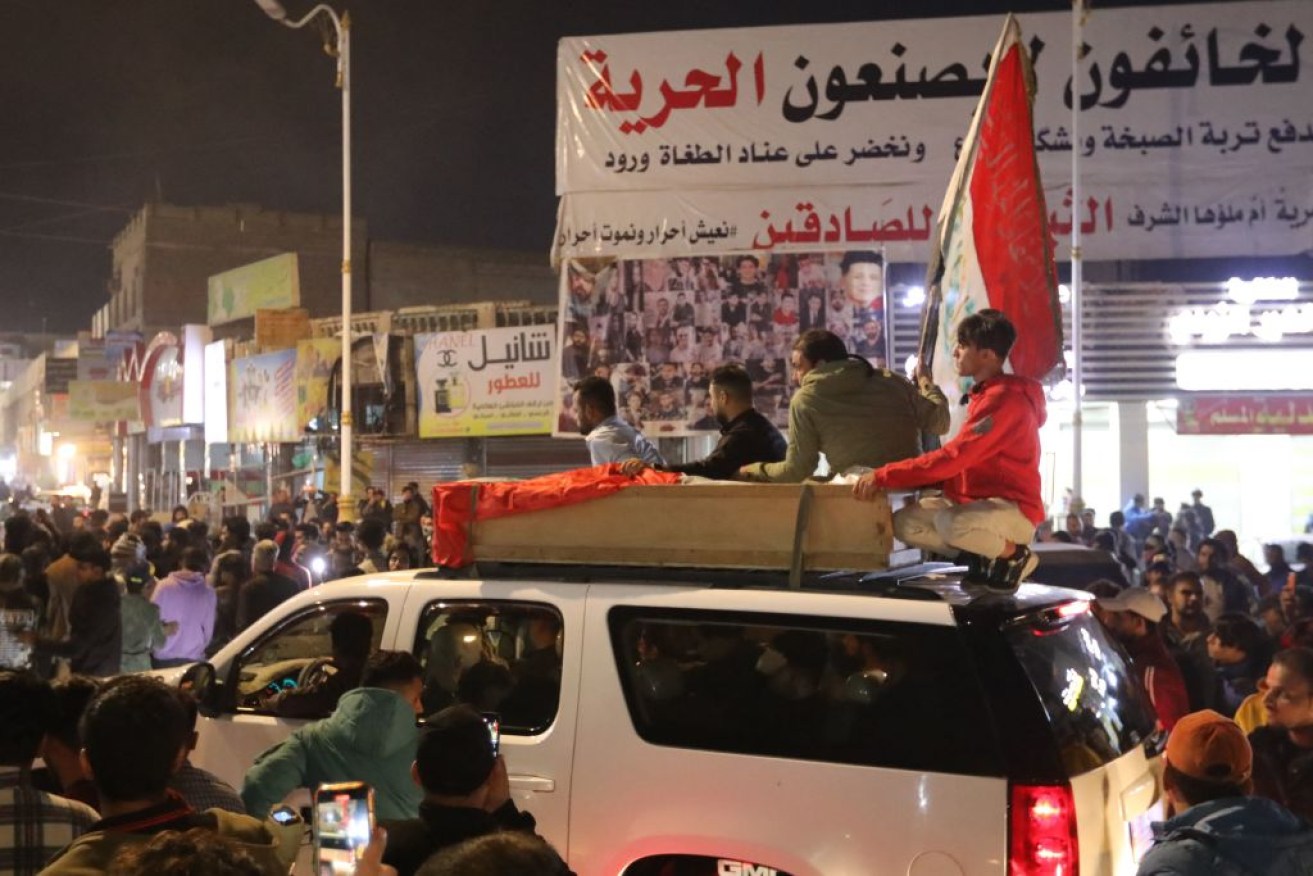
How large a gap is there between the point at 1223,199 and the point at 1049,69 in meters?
3.31

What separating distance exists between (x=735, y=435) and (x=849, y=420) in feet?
2.88

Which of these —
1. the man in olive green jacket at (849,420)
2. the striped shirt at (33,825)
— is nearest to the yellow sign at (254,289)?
the man in olive green jacket at (849,420)

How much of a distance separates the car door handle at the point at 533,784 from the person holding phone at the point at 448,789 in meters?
1.26

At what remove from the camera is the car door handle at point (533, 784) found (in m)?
4.34

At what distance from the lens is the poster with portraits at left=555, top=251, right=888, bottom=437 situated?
18281mm

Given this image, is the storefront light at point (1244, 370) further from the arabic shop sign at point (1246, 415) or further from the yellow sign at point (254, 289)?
the yellow sign at point (254, 289)

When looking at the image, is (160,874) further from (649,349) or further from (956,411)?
(649,349)

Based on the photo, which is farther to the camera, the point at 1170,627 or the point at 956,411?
the point at 956,411

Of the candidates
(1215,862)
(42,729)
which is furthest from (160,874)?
(1215,862)

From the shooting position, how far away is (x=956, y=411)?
356 inches

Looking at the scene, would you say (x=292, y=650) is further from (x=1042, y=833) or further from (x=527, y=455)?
(x=527, y=455)

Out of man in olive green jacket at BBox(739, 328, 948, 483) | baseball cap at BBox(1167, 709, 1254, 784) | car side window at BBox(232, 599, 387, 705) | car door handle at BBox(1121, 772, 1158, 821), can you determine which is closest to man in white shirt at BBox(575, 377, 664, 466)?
man in olive green jacket at BBox(739, 328, 948, 483)

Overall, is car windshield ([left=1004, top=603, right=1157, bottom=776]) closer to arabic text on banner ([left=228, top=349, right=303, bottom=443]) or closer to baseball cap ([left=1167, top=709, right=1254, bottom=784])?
baseball cap ([left=1167, top=709, right=1254, bottom=784])

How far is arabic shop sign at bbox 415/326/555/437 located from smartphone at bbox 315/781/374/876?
1858 centimetres
